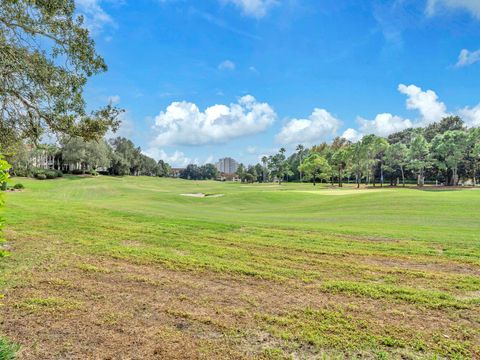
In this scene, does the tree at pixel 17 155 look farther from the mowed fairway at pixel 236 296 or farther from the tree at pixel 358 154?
the tree at pixel 358 154

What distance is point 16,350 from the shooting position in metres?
3.70

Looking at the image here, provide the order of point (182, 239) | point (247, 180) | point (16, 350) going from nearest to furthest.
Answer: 1. point (16, 350)
2. point (182, 239)
3. point (247, 180)

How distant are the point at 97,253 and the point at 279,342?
19.1 feet

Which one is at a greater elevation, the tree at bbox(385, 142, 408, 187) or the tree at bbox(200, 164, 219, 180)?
the tree at bbox(385, 142, 408, 187)

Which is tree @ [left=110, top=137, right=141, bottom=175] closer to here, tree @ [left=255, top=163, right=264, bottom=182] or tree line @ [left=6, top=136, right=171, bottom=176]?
tree line @ [left=6, top=136, right=171, bottom=176]

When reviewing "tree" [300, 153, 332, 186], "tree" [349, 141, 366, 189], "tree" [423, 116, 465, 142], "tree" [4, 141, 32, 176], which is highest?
"tree" [423, 116, 465, 142]

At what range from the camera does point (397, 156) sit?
77438 mm

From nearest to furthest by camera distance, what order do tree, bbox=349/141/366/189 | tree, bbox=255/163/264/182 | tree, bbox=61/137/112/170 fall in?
tree, bbox=349/141/366/189 → tree, bbox=61/137/112/170 → tree, bbox=255/163/264/182

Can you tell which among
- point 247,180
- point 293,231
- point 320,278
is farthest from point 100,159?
point 320,278

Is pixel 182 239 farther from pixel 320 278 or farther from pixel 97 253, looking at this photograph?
pixel 320 278

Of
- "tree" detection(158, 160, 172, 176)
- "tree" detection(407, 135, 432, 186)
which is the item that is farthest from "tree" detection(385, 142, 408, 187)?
"tree" detection(158, 160, 172, 176)

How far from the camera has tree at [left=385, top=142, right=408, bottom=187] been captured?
74.5 m

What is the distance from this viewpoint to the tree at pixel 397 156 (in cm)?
7449

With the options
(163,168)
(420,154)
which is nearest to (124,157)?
(163,168)
